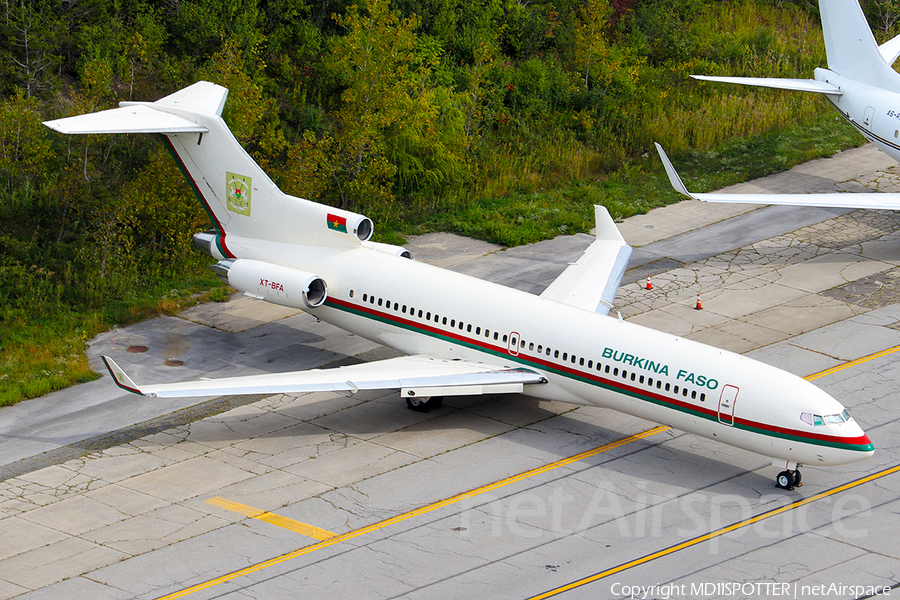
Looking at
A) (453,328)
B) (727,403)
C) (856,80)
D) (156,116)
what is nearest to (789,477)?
(727,403)

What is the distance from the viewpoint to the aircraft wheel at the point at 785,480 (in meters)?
22.5

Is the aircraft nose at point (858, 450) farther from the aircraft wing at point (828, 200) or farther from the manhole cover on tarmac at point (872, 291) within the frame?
the aircraft wing at point (828, 200)

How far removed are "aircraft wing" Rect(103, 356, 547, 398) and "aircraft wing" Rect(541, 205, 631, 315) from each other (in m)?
3.77

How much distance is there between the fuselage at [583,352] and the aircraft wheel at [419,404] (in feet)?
4.00

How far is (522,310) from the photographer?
25656 millimetres

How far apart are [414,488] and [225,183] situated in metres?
11.0

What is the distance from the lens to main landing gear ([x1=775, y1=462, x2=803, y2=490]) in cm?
2253

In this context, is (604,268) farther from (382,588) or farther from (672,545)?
(382,588)

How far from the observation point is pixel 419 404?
26.8 meters

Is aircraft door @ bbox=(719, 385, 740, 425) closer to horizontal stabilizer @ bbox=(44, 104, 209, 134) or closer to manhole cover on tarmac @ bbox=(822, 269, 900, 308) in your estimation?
manhole cover on tarmac @ bbox=(822, 269, 900, 308)

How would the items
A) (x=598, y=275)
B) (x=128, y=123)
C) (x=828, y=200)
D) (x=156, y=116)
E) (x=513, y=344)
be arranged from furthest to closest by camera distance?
(x=828, y=200)
(x=598, y=275)
(x=156, y=116)
(x=128, y=123)
(x=513, y=344)

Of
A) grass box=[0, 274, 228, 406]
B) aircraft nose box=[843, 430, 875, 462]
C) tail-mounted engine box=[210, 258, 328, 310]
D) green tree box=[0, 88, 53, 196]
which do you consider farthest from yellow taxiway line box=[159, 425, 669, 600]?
green tree box=[0, 88, 53, 196]

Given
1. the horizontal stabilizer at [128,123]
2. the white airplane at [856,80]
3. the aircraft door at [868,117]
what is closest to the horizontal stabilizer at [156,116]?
the horizontal stabilizer at [128,123]

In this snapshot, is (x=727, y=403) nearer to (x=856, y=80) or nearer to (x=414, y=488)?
(x=414, y=488)
